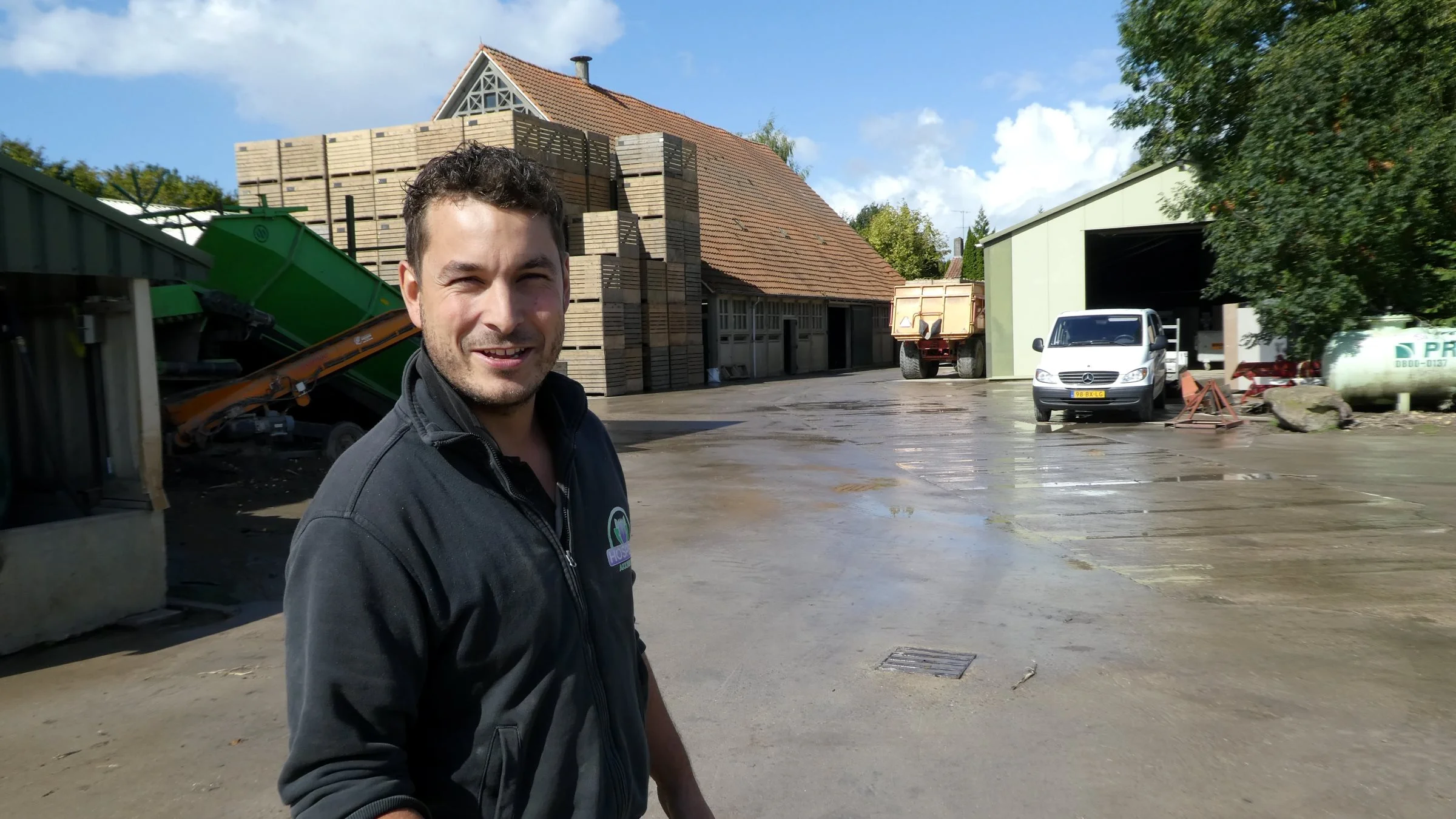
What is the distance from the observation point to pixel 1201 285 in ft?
130

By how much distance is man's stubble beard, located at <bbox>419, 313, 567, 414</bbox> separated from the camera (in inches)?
71.2

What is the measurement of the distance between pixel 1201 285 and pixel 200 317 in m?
36.0

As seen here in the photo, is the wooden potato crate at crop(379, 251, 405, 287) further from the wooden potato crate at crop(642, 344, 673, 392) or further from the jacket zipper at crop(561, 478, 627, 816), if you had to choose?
the jacket zipper at crop(561, 478, 627, 816)

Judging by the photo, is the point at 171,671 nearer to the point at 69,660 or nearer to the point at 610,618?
the point at 69,660

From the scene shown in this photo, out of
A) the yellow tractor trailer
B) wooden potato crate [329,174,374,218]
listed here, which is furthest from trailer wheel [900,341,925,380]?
wooden potato crate [329,174,374,218]

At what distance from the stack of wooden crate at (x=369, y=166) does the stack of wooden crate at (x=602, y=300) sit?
939 millimetres

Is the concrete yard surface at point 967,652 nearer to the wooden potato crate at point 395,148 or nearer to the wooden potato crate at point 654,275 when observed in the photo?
the wooden potato crate at point 395,148

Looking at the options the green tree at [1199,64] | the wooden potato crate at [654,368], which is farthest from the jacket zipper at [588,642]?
the wooden potato crate at [654,368]

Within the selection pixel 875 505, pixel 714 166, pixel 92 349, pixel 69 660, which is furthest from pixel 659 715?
pixel 714 166

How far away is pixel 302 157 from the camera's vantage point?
82.4 feet

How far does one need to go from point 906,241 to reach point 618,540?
59.8 meters

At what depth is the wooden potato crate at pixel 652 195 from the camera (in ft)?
93.2

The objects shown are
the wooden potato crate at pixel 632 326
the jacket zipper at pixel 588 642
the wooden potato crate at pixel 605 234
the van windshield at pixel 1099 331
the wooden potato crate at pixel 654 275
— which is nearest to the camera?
the jacket zipper at pixel 588 642

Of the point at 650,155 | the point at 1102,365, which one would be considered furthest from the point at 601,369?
the point at 1102,365
